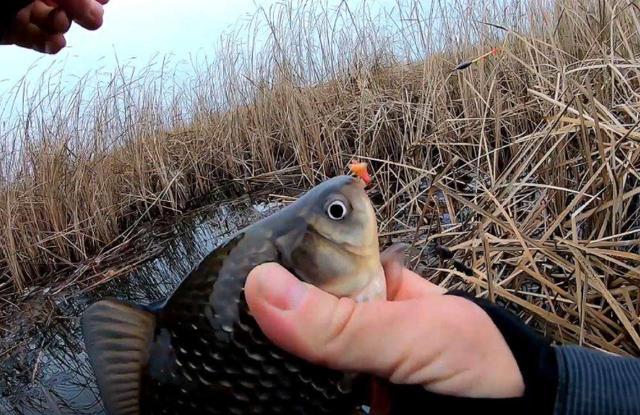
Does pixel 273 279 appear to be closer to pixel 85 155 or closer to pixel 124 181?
pixel 85 155

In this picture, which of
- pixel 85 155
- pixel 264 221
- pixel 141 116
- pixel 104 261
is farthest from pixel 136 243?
pixel 264 221

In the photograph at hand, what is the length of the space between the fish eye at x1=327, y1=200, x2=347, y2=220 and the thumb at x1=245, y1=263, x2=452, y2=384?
187 millimetres

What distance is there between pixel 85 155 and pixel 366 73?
3327 millimetres

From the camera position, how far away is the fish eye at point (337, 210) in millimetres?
1221

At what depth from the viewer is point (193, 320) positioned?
1.17 meters

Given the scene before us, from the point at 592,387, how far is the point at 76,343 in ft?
12.5

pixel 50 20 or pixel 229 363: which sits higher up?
pixel 50 20

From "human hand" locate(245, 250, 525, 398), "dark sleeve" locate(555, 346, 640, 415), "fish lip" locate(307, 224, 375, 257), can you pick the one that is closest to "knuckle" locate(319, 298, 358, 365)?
"human hand" locate(245, 250, 525, 398)

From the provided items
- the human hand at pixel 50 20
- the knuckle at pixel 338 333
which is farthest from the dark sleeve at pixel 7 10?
the knuckle at pixel 338 333

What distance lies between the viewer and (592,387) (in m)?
1.00

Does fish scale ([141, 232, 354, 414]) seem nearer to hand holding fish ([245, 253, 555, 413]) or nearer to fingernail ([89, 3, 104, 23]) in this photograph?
hand holding fish ([245, 253, 555, 413])

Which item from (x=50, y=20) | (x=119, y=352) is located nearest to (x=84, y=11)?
(x=50, y=20)

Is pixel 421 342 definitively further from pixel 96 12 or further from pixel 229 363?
Answer: pixel 96 12

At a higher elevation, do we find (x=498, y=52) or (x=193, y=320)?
(x=498, y=52)
